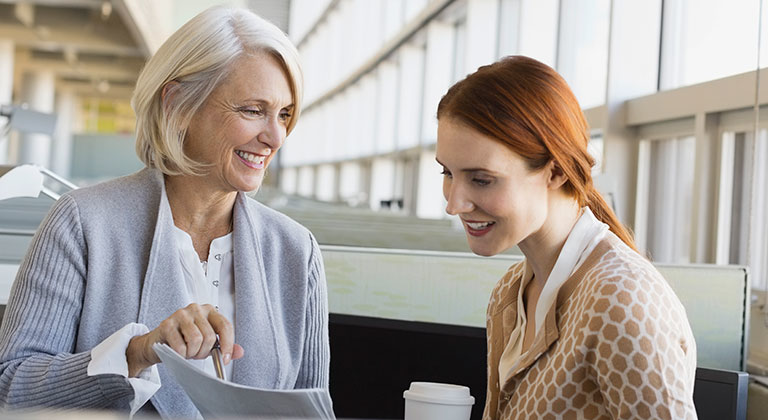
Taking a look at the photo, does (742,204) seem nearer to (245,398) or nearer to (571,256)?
(571,256)

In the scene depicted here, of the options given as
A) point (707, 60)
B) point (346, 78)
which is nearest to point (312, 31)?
point (346, 78)

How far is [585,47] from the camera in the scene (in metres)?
5.43

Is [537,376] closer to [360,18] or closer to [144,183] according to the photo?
[144,183]

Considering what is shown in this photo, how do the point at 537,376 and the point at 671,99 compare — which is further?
the point at 671,99

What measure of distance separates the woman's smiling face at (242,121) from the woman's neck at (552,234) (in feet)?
1.53

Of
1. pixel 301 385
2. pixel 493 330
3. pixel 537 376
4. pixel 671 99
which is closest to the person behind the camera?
pixel 537 376

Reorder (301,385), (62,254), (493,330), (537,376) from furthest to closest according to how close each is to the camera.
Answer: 1. (301,385)
2. (493,330)
3. (62,254)
4. (537,376)

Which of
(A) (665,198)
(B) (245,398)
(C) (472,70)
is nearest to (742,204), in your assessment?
(A) (665,198)

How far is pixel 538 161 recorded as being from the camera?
126cm

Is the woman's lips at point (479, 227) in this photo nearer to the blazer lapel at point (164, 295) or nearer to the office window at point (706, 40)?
the blazer lapel at point (164, 295)

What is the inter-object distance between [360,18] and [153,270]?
14761 millimetres

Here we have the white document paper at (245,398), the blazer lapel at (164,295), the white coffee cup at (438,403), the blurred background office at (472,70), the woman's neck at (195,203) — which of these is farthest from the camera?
the blurred background office at (472,70)

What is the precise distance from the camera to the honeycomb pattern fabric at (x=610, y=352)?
1.07 m

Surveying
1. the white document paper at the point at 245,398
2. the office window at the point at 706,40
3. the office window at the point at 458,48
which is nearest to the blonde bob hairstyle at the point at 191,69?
the white document paper at the point at 245,398
